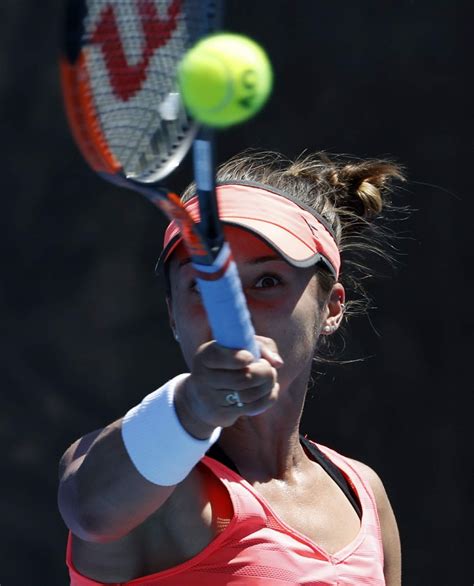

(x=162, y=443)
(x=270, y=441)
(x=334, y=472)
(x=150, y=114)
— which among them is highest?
(x=150, y=114)

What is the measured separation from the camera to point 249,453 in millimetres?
1859

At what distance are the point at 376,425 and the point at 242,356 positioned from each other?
1.88m

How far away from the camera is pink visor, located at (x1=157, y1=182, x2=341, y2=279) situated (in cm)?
176

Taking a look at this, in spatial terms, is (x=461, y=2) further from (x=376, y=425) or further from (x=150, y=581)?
(x=150, y=581)

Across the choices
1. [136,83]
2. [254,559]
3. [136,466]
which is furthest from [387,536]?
[136,83]

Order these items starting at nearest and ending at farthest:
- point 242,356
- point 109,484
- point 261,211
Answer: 1. point 242,356
2. point 109,484
3. point 261,211

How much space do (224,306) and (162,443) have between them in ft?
0.64

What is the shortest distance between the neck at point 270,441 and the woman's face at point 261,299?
0.36 ft

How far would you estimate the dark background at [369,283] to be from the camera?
3.06 meters

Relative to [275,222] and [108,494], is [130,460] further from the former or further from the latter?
[275,222]

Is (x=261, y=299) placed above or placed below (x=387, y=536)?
above

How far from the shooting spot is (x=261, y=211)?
1.80 m

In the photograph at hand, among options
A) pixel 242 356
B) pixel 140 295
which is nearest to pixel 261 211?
pixel 242 356

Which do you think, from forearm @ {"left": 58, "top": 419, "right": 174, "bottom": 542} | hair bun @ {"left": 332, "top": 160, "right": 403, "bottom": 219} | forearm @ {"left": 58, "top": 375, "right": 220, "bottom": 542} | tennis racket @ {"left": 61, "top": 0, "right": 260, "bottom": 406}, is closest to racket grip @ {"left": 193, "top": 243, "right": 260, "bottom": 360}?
tennis racket @ {"left": 61, "top": 0, "right": 260, "bottom": 406}
